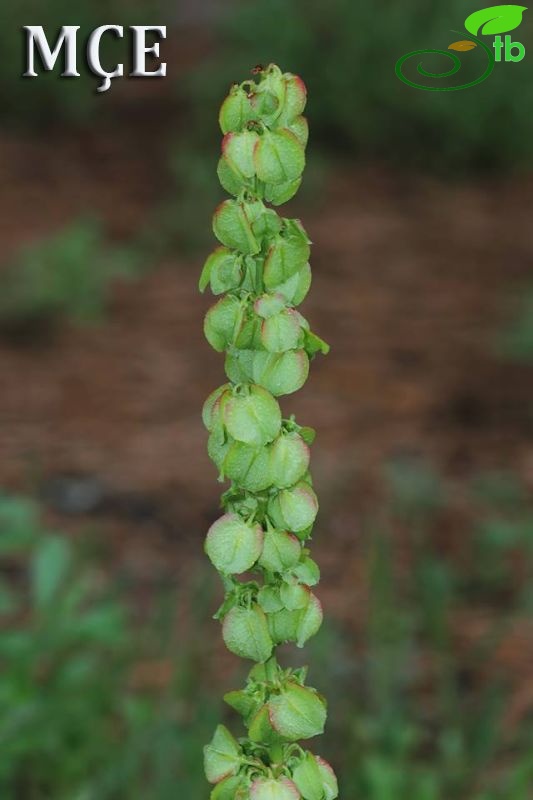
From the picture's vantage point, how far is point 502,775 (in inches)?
90.7

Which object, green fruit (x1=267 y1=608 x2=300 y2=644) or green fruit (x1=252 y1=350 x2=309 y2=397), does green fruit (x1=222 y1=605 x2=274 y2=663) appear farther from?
green fruit (x1=252 y1=350 x2=309 y2=397)

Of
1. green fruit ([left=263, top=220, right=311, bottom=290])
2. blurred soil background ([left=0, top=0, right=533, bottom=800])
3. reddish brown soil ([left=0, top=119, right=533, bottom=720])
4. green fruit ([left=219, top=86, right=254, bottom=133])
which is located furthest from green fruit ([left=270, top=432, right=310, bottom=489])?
reddish brown soil ([left=0, top=119, right=533, bottom=720])

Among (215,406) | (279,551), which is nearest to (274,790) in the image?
(279,551)

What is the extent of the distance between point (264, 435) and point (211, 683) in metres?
1.88

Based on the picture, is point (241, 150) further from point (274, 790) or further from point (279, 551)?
point (274, 790)

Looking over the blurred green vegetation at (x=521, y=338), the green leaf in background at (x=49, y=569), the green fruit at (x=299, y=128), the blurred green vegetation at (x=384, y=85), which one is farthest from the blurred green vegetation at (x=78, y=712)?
the blurred green vegetation at (x=384, y=85)

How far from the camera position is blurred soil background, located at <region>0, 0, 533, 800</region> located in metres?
2.14

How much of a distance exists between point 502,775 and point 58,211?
4.02 metres

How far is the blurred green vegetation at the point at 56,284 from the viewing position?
4.57 metres

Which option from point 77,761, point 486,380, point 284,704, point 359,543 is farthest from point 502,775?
point 486,380

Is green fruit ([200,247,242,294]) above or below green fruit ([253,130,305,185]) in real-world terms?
below

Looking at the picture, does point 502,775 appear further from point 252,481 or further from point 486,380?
point 486,380

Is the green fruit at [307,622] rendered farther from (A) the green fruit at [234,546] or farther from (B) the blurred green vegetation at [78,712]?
(B) the blurred green vegetation at [78,712]

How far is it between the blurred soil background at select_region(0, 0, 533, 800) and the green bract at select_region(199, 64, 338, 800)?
37.2 inches
